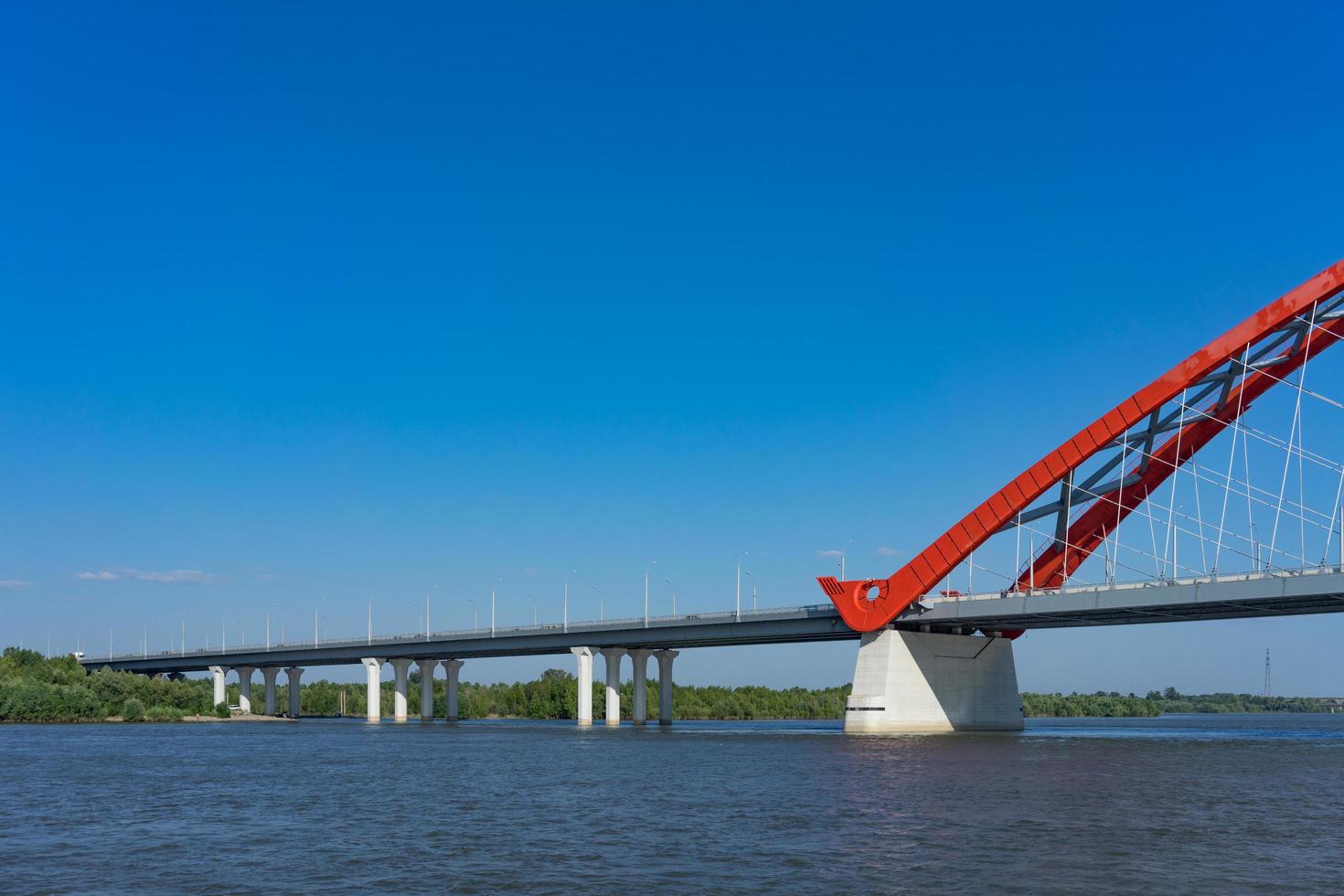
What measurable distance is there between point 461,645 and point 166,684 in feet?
121

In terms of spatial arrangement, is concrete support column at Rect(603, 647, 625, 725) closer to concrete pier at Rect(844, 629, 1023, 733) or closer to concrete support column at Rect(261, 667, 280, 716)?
concrete pier at Rect(844, 629, 1023, 733)

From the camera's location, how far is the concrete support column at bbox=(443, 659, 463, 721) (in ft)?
467

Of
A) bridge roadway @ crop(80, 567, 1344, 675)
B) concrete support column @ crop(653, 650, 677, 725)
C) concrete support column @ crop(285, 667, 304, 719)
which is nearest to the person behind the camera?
bridge roadway @ crop(80, 567, 1344, 675)

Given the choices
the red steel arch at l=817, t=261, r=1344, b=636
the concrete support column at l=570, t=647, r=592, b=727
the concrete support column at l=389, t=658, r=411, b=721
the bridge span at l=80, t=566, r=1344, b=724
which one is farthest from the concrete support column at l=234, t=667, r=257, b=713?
the red steel arch at l=817, t=261, r=1344, b=636

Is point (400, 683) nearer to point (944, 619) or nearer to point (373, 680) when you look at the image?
point (373, 680)

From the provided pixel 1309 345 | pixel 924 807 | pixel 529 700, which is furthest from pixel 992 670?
pixel 529 700

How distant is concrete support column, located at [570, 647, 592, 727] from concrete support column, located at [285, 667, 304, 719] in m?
50.4

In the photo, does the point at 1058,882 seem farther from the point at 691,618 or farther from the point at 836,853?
the point at 691,618

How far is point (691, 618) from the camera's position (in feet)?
324

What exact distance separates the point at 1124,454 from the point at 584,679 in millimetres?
54967

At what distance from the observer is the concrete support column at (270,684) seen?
156125 millimetres

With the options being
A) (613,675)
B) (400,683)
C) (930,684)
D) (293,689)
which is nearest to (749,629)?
(930,684)

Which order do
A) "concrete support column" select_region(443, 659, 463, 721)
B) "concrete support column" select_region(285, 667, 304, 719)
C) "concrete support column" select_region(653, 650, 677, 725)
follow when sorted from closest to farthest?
"concrete support column" select_region(653, 650, 677, 725), "concrete support column" select_region(443, 659, 463, 721), "concrete support column" select_region(285, 667, 304, 719)

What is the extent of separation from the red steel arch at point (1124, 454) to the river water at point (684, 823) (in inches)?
802
